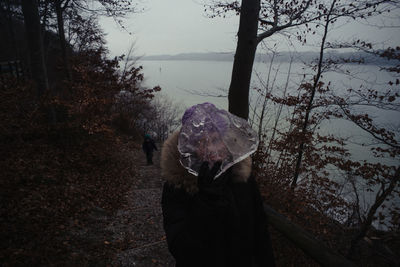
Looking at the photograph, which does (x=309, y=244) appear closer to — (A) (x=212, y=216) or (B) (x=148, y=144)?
(A) (x=212, y=216)

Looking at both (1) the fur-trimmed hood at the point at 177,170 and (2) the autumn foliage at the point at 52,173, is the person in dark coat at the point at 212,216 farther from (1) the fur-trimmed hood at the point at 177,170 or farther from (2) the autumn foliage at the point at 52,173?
(2) the autumn foliage at the point at 52,173

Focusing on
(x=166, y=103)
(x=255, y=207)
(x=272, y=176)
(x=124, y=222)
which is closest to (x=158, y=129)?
(x=166, y=103)

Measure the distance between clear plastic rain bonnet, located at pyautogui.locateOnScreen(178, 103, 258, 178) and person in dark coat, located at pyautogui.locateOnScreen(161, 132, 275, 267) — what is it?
0.32 feet

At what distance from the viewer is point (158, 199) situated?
6645mm

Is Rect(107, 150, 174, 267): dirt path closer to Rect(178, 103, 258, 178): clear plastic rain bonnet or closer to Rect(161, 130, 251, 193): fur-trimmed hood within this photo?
Rect(161, 130, 251, 193): fur-trimmed hood

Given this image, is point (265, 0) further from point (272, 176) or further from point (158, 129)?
point (158, 129)

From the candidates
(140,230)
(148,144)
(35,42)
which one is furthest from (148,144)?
(140,230)

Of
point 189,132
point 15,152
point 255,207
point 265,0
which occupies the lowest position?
point 15,152

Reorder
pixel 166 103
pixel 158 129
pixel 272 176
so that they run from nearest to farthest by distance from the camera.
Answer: pixel 272 176 → pixel 158 129 → pixel 166 103

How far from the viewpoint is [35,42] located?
7.16m

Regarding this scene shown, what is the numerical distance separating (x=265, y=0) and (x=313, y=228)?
6.81 metres

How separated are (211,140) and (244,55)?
2.81 m

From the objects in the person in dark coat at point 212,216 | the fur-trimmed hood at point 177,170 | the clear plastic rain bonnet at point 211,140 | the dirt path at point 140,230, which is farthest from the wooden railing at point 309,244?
the dirt path at point 140,230

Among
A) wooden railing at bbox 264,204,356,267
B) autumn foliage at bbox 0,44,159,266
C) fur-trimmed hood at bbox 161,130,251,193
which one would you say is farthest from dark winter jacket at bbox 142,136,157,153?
fur-trimmed hood at bbox 161,130,251,193
